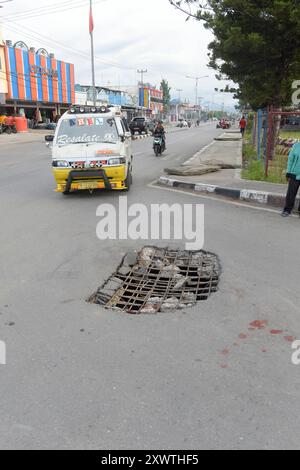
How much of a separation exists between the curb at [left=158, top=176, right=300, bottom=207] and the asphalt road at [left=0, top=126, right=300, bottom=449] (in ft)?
10.4

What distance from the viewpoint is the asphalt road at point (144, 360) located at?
2.43m

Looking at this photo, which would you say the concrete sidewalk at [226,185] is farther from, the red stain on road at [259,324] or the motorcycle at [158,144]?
the motorcycle at [158,144]

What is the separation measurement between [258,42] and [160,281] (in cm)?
982

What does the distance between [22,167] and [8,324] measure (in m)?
12.8

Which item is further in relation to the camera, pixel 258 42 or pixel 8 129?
pixel 8 129

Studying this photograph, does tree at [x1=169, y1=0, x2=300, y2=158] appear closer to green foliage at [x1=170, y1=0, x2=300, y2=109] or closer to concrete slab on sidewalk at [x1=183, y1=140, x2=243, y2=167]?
green foliage at [x1=170, y1=0, x2=300, y2=109]

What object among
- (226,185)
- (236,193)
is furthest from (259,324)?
(226,185)

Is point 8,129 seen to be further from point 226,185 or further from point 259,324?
point 259,324

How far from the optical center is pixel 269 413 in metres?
2.56

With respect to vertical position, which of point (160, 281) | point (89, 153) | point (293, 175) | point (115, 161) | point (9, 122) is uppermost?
point (9, 122)

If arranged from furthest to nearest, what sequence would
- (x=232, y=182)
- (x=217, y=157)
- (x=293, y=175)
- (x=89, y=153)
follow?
(x=217, y=157) < (x=232, y=182) < (x=89, y=153) < (x=293, y=175)

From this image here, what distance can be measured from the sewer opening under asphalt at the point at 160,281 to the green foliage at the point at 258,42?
29.1 feet

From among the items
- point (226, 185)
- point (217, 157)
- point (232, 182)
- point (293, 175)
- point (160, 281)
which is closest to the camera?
point (160, 281)

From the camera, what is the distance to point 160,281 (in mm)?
4699
